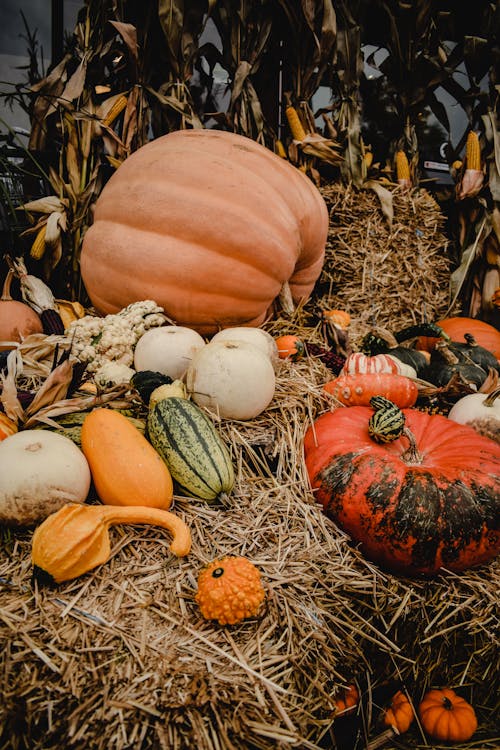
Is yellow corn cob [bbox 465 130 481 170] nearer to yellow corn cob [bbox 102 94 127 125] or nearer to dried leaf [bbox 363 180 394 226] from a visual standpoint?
dried leaf [bbox 363 180 394 226]

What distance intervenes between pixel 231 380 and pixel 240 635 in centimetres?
91

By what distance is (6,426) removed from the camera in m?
1.67

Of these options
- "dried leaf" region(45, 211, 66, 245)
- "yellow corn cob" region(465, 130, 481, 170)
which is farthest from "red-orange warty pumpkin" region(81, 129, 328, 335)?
"yellow corn cob" region(465, 130, 481, 170)

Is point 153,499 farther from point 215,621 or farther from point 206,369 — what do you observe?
point 206,369

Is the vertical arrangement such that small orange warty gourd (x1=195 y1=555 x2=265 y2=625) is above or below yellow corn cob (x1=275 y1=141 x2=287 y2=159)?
below

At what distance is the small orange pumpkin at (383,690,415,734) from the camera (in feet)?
5.65

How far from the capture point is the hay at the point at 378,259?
3.69m

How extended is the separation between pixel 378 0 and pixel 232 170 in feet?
8.92

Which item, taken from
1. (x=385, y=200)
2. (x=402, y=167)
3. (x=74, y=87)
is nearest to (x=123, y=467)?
(x=74, y=87)

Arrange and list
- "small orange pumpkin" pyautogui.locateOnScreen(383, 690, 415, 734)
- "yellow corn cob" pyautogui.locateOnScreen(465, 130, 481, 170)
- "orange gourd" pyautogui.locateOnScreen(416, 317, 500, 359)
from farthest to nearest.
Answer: "yellow corn cob" pyautogui.locateOnScreen(465, 130, 481, 170) → "orange gourd" pyautogui.locateOnScreen(416, 317, 500, 359) → "small orange pumpkin" pyautogui.locateOnScreen(383, 690, 415, 734)

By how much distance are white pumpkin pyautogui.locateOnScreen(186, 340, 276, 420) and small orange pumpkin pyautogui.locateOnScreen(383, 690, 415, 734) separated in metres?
1.19

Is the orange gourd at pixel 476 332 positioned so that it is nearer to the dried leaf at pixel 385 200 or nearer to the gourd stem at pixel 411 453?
the dried leaf at pixel 385 200

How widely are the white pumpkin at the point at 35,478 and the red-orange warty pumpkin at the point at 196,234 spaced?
51.0 inches

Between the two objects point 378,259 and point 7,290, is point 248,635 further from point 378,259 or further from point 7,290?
point 378,259
